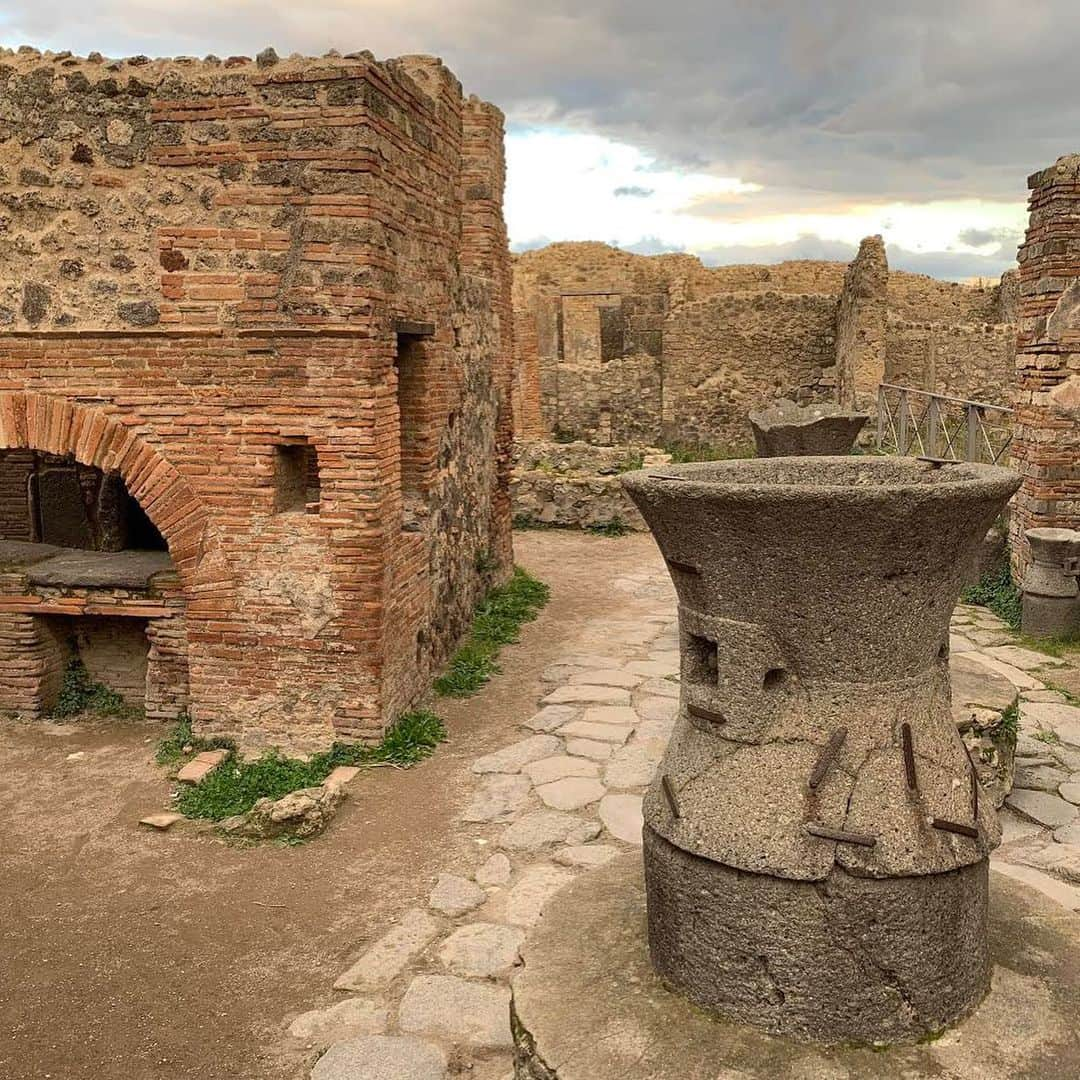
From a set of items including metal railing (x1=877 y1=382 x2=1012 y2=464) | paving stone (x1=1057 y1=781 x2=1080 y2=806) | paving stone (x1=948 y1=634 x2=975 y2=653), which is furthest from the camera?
metal railing (x1=877 y1=382 x2=1012 y2=464)

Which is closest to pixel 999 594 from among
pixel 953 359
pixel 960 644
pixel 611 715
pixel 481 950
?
pixel 960 644

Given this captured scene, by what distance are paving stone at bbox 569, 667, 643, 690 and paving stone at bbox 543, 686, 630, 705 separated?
0.28ft

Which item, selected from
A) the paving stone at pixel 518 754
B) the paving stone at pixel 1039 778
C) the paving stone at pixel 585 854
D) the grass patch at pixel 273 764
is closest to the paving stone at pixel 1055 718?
the paving stone at pixel 1039 778

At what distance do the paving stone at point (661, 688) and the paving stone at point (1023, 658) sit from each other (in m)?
2.56

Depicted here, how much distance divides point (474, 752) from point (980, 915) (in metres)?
3.91

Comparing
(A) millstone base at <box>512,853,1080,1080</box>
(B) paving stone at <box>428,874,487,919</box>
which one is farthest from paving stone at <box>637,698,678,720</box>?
(A) millstone base at <box>512,853,1080,1080</box>

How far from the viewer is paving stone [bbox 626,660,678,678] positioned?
25.3 ft

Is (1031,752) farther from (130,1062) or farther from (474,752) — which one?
(130,1062)

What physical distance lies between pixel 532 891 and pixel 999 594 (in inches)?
255

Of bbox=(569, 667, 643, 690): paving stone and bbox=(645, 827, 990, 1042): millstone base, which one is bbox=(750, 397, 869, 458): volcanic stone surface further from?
bbox=(645, 827, 990, 1042): millstone base

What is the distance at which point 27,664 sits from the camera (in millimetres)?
6758

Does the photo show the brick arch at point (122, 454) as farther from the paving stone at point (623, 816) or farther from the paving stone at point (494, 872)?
the paving stone at point (623, 816)

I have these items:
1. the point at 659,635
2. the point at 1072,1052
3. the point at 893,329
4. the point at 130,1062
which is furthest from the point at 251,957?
the point at 893,329

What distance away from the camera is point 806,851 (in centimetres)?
251
